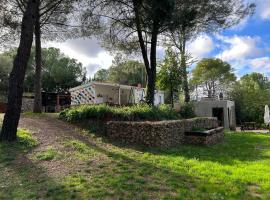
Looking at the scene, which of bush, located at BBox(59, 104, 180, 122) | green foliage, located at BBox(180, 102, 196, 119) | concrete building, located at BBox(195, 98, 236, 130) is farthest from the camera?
concrete building, located at BBox(195, 98, 236, 130)

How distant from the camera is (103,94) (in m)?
20.9

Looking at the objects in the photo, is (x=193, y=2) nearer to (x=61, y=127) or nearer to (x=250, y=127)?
(x=61, y=127)

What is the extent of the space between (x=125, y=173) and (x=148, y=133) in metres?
2.86

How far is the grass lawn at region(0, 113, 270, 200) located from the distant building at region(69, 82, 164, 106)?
11.1 metres

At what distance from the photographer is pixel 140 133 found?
8.23 m

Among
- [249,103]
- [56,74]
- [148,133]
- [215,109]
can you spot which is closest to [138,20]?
[148,133]

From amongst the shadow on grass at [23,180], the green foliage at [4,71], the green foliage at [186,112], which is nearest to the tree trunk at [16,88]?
the shadow on grass at [23,180]

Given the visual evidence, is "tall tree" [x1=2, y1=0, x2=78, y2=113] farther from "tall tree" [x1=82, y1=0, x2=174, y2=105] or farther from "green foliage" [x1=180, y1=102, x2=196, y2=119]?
"green foliage" [x1=180, y1=102, x2=196, y2=119]

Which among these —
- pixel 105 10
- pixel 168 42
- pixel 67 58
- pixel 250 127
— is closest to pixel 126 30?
pixel 105 10

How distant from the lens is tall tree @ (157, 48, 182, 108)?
1762cm

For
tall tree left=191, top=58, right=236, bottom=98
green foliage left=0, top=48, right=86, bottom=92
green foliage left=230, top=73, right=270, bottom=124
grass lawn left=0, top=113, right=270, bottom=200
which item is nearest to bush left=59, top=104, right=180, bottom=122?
grass lawn left=0, top=113, right=270, bottom=200

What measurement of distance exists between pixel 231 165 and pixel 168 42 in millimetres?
12397

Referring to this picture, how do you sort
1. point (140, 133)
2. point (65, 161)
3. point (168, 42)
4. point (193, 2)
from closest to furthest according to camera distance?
point (65, 161) < point (140, 133) < point (193, 2) < point (168, 42)

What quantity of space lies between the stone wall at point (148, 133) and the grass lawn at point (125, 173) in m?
0.44
